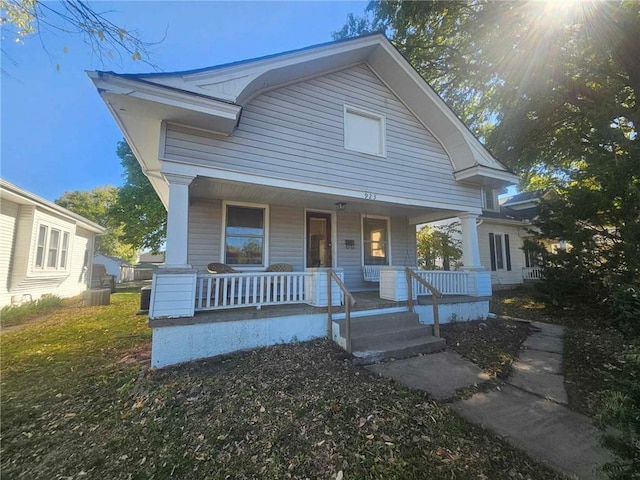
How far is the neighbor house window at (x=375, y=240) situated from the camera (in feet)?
28.9

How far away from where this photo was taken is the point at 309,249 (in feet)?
26.0

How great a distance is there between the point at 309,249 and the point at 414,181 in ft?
10.9

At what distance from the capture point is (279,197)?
22.1 feet

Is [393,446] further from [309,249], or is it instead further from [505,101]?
[505,101]

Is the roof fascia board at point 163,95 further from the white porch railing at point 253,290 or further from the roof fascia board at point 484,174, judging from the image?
the roof fascia board at point 484,174

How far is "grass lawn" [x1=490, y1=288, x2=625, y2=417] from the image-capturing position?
3547mm

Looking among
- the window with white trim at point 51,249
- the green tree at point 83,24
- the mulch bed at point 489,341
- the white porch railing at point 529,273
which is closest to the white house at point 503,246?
the white porch railing at point 529,273

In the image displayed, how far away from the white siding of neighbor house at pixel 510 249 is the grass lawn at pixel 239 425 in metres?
12.3

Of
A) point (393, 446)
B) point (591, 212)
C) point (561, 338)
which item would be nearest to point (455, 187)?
point (591, 212)

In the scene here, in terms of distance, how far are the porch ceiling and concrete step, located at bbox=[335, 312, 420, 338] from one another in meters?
2.67

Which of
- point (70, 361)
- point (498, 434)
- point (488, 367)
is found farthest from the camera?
point (70, 361)

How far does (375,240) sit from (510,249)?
401 inches

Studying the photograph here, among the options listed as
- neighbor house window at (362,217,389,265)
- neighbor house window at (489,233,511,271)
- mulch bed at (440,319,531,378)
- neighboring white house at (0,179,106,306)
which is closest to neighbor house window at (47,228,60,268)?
neighboring white house at (0,179,106,306)

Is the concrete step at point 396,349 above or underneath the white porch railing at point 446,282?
underneath
